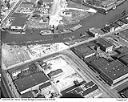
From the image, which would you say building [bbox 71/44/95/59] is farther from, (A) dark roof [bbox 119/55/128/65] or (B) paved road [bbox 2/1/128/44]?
(A) dark roof [bbox 119/55/128/65]

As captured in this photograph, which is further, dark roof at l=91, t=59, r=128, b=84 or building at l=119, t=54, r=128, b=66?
building at l=119, t=54, r=128, b=66

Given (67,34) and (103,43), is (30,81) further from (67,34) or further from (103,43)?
(67,34)

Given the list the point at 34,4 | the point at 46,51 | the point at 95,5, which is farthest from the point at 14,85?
the point at 95,5

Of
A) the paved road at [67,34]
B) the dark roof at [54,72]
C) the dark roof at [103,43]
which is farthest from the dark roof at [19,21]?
the dark roof at [54,72]

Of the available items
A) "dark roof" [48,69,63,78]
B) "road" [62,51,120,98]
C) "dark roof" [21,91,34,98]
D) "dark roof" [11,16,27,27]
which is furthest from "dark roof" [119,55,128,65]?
"dark roof" [11,16,27,27]

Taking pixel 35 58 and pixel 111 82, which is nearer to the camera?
pixel 111 82

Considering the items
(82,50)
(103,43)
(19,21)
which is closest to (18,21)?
(19,21)

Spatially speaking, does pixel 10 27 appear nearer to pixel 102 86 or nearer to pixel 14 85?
pixel 14 85
